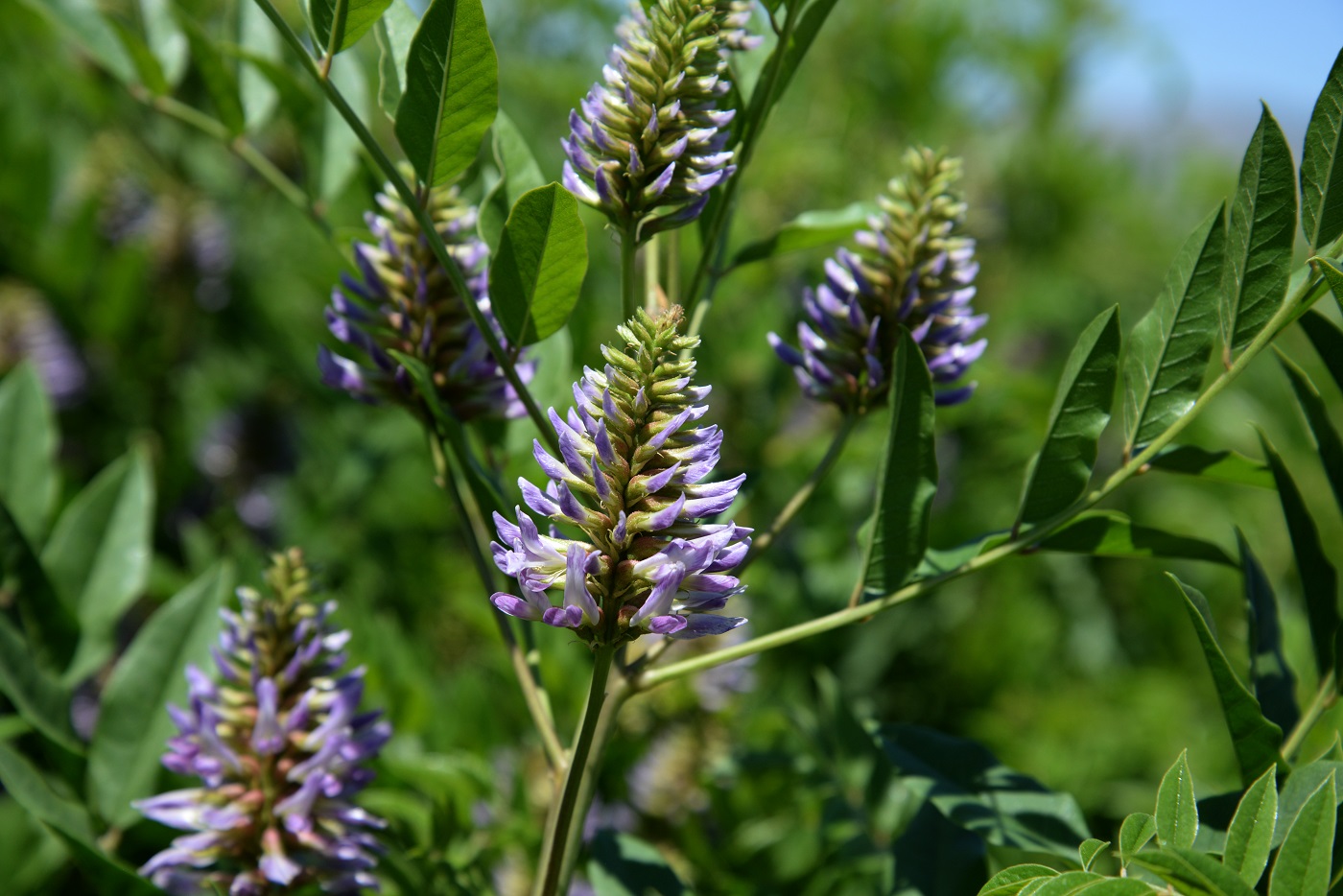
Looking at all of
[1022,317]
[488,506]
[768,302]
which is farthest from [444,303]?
[1022,317]

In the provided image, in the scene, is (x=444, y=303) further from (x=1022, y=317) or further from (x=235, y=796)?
(x=1022, y=317)

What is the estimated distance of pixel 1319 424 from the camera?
77cm

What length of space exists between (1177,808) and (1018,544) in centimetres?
19

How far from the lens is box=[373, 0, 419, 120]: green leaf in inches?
27.8

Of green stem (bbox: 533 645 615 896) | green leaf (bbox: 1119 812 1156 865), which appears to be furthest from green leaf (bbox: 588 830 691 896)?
green leaf (bbox: 1119 812 1156 865)

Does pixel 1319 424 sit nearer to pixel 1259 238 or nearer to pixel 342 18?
pixel 1259 238

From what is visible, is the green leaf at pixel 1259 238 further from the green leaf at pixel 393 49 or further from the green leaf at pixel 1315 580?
the green leaf at pixel 393 49

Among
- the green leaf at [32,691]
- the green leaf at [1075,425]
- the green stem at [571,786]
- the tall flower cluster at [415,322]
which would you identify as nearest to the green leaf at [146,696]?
the green leaf at [32,691]

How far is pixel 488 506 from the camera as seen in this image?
0.72m

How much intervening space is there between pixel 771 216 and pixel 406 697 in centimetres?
130

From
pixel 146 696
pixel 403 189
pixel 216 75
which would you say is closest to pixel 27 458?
pixel 146 696

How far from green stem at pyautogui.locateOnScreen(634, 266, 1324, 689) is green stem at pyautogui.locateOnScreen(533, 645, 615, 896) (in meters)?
0.06

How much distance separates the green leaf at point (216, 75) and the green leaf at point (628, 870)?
71 centimetres

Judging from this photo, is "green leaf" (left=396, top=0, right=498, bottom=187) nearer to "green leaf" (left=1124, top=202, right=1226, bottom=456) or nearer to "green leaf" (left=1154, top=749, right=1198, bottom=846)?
"green leaf" (left=1124, top=202, right=1226, bottom=456)
